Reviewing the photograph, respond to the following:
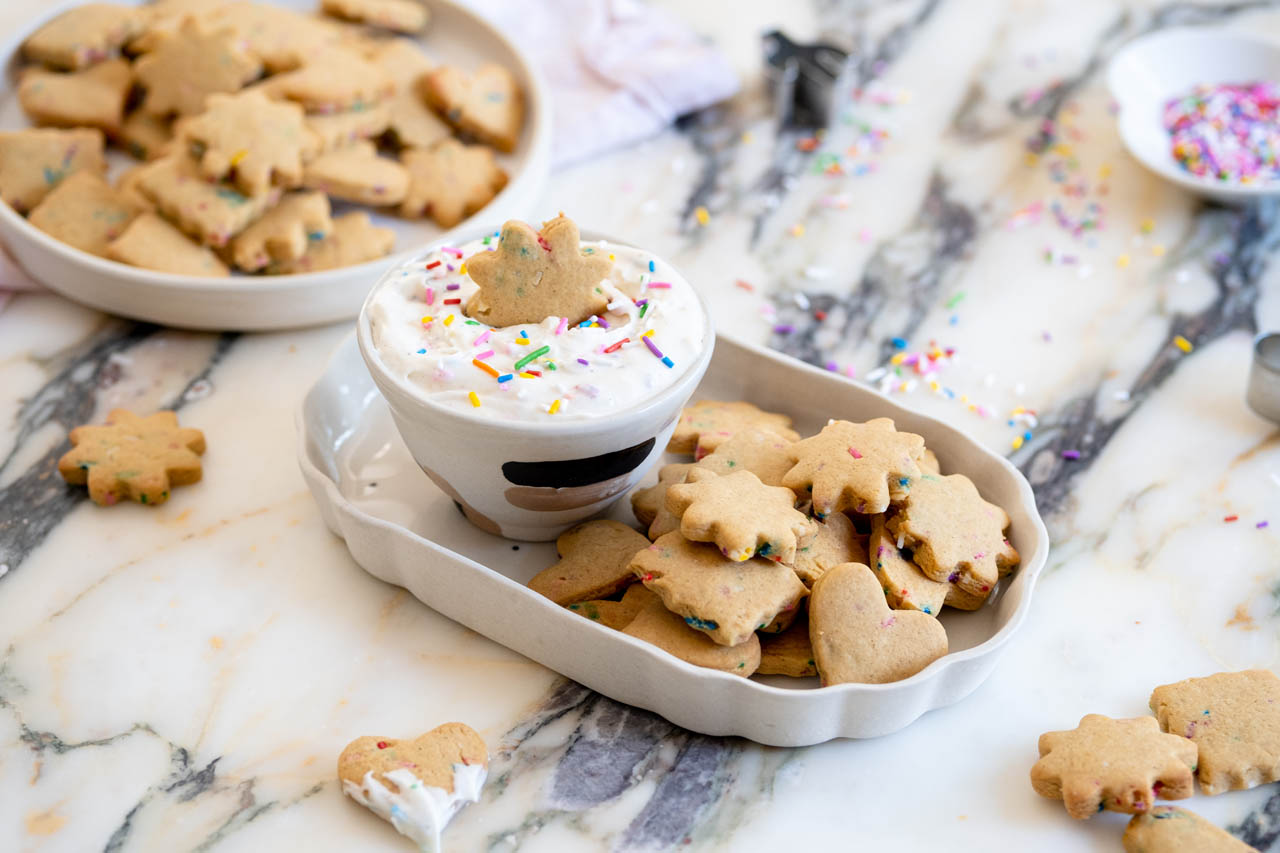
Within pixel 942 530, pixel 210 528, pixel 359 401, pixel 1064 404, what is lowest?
pixel 210 528

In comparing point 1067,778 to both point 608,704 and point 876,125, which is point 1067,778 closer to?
point 608,704

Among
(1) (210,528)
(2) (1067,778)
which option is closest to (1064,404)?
(2) (1067,778)

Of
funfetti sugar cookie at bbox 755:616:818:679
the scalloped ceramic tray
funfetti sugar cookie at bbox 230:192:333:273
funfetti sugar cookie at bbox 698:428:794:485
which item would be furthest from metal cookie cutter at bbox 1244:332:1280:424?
funfetti sugar cookie at bbox 230:192:333:273

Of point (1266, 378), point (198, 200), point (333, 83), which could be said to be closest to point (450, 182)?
point (333, 83)

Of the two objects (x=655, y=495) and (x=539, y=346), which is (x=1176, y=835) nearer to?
(x=655, y=495)

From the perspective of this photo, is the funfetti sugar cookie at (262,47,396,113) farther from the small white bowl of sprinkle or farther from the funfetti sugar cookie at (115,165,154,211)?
the small white bowl of sprinkle
